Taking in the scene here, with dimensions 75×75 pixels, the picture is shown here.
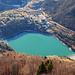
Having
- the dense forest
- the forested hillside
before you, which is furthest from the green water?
the forested hillside

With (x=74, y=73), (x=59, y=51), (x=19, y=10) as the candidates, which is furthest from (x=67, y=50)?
(x=19, y=10)

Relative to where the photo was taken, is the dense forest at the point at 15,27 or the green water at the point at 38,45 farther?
the dense forest at the point at 15,27

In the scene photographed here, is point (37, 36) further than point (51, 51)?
Yes

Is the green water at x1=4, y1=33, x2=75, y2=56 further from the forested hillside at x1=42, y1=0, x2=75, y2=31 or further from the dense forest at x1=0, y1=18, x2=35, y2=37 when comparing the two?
the forested hillside at x1=42, y1=0, x2=75, y2=31

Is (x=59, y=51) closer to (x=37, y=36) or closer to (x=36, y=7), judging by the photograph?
(x=37, y=36)

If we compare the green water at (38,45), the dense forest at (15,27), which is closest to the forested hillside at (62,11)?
the green water at (38,45)

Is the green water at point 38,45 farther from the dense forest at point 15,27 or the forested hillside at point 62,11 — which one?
the forested hillside at point 62,11
